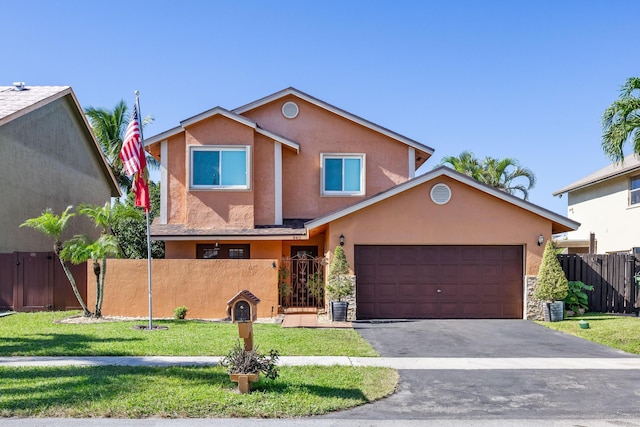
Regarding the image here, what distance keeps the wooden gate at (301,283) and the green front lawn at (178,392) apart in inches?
326

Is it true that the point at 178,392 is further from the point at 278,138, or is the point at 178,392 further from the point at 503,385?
the point at 278,138

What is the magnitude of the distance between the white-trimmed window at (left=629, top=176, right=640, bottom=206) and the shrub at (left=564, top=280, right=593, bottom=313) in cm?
923

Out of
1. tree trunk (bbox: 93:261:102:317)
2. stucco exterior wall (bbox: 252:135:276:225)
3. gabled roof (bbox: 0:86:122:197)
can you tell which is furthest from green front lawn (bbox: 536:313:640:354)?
gabled roof (bbox: 0:86:122:197)

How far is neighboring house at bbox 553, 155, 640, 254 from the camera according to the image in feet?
78.9

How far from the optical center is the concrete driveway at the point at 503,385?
7.25 metres

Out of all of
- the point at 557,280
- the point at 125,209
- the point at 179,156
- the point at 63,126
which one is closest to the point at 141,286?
the point at 125,209

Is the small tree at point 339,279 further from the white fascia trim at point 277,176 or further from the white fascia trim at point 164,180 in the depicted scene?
the white fascia trim at point 164,180

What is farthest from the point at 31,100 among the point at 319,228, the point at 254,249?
the point at 319,228

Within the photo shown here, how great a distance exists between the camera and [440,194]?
16.6 m

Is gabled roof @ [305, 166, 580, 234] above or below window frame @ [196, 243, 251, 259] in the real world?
above

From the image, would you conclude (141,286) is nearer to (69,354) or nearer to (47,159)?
(69,354)

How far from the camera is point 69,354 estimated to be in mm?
10633

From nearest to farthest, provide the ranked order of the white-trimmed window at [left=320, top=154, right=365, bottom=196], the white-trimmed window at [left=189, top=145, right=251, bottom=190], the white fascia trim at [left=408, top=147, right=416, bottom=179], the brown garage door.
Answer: the brown garage door, the white-trimmed window at [left=189, top=145, right=251, bottom=190], the white-trimmed window at [left=320, top=154, right=365, bottom=196], the white fascia trim at [left=408, top=147, right=416, bottom=179]

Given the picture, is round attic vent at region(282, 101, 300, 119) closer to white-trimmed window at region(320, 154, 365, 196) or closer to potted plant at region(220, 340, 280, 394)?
white-trimmed window at region(320, 154, 365, 196)
